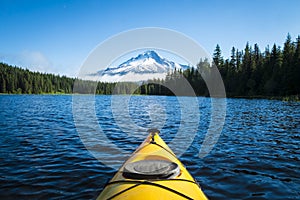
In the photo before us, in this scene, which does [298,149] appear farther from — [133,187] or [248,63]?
[248,63]

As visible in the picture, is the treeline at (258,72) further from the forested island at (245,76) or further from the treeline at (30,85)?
the treeline at (30,85)

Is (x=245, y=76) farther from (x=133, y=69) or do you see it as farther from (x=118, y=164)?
(x=118, y=164)

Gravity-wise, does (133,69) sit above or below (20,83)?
below

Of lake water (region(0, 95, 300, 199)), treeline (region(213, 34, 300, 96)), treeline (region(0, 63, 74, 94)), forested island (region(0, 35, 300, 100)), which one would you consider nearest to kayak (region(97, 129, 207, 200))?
lake water (region(0, 95, 300, 199))

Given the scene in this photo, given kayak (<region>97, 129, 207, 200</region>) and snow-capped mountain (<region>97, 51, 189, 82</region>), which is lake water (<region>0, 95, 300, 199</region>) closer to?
kayak (<region>97, 129, 207, 200</region>)

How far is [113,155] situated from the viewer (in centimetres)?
878

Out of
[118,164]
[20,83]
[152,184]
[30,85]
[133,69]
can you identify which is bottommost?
[118,164]

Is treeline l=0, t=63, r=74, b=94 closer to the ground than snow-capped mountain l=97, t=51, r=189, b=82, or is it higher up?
higher up

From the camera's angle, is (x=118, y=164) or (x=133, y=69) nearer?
(x=118, y=164)

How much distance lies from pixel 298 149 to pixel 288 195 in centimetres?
516

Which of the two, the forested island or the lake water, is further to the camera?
the forested island

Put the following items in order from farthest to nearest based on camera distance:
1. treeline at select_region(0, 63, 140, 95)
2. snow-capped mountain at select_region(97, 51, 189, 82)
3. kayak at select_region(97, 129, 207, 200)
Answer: treeline at select_region(0, 63, 140, 95)
snow-capped mountain at select_region(97, 51, 189, 82)
kayak at select_region(97, 129, 207, 200)

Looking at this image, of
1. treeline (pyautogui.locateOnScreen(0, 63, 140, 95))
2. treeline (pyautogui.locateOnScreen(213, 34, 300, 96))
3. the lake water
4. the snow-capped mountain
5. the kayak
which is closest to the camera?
the kayak

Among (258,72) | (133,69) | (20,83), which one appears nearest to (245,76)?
(258,72)
